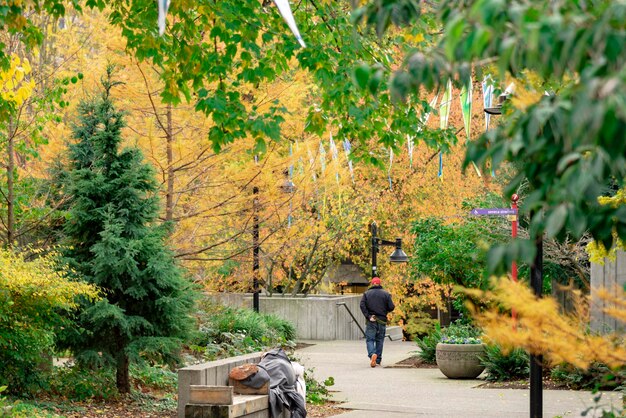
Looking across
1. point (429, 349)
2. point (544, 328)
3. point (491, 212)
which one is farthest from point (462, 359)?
point (544, 328)

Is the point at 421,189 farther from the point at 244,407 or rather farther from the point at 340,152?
the point at 244,407

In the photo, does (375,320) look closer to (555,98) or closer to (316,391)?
(316,391)

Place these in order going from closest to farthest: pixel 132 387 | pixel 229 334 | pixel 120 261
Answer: pixel 120 261, pixel 132 387, pixel 229 334

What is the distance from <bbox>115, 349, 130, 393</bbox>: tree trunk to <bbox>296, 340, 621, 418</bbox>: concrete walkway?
3152mm

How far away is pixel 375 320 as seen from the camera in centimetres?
2152

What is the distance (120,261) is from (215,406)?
3.27m

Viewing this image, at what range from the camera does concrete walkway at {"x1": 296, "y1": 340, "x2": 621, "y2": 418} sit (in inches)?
527

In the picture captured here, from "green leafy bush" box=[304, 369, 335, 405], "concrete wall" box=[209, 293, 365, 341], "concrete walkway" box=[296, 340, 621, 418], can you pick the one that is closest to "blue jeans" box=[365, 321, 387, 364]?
"concrete walkway" box=[296, 340, 621, 418]

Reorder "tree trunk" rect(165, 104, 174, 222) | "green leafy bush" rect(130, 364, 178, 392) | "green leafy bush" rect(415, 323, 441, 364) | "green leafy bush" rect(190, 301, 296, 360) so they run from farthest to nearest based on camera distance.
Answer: "green leafy bush" rect(415, 323, 441, 364) < "tree trunk" rect(165, 104, 174, 222) < "green leafy bush" rect(190, 301, 296, 360) < "green leafy bush" rect(130, 364, 178, 392)

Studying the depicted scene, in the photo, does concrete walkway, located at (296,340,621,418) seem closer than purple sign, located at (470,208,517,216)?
No

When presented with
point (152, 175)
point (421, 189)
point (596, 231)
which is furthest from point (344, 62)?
point (421, 189)

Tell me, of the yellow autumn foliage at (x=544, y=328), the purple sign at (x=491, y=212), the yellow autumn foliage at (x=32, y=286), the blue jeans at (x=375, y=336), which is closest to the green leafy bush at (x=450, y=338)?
the blue jeans at (x=375, y=336)

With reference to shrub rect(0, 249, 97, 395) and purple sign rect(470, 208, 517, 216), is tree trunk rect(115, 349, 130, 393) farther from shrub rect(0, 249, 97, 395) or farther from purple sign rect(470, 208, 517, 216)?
purple sign rect(470, 208, 517, 216)

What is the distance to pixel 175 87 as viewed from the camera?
519 inches
